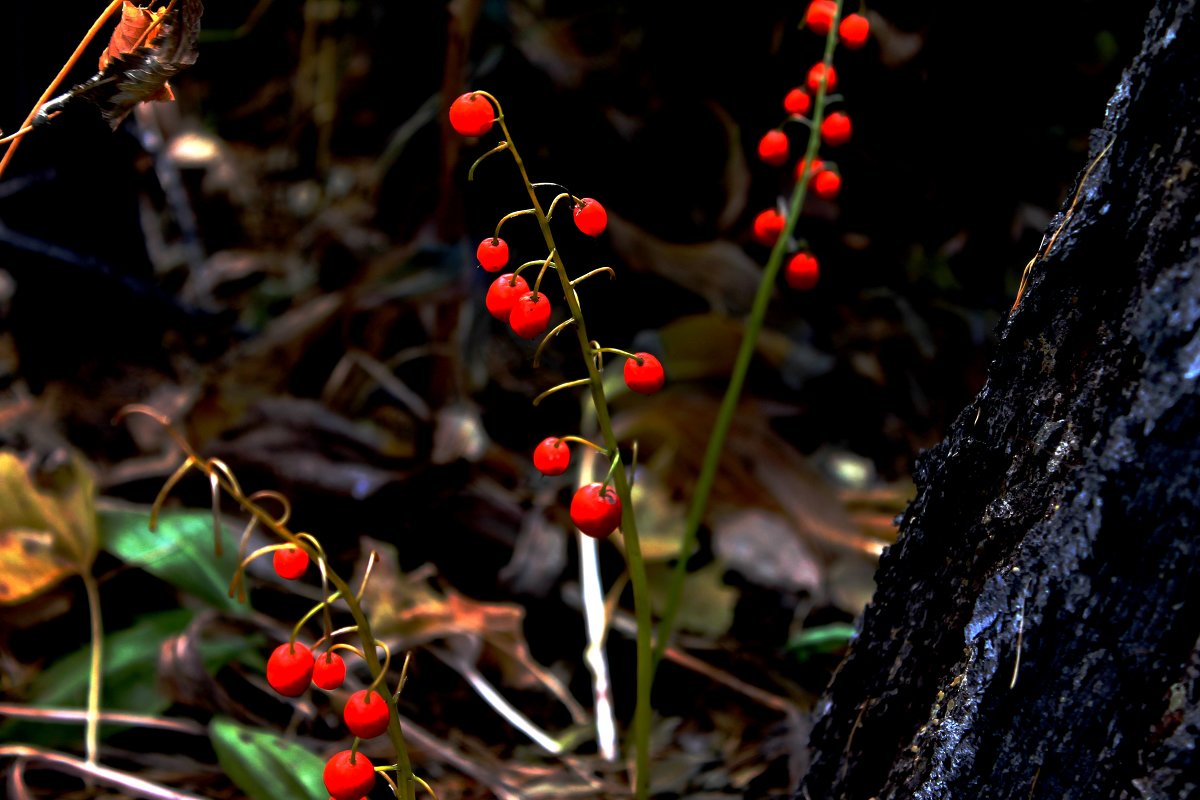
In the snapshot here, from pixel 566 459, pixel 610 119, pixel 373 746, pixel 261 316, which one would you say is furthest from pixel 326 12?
pixel 566 459

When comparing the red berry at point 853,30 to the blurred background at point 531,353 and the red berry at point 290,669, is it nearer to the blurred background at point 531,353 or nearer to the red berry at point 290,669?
the blurred background at point 531,353

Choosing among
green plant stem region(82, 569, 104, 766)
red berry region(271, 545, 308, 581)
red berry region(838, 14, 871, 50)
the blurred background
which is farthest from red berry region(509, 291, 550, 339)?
green plant stem region(82, 569, 104, 766)

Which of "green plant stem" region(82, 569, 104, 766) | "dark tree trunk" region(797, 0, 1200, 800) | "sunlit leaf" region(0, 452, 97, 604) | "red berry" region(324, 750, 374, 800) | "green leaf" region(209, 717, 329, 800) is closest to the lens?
"dark tree trunk" region(797, 0, 1200, 800)

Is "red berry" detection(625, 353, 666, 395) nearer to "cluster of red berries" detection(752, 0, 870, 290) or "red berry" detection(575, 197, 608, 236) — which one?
"red berry" detection(575, 197, 608, 236)

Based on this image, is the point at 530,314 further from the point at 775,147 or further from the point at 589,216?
the point at 775,147

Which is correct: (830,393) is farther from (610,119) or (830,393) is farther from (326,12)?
(326,12)

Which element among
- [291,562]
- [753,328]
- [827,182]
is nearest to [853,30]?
[827,182]
